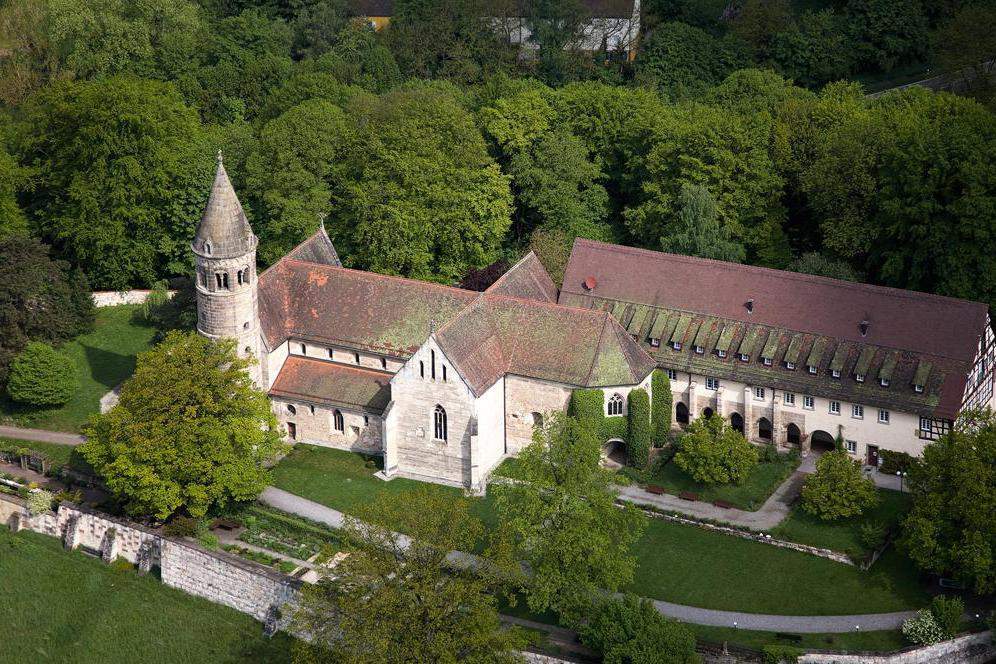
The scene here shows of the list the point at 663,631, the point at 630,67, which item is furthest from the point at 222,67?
the point at 663,631

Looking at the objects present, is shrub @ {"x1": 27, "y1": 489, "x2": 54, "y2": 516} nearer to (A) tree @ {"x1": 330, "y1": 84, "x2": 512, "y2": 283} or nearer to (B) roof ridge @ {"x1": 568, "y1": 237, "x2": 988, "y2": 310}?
(A) tree @ {"x1": 330, "y1": 84, "x2": 512, "y2": 283}

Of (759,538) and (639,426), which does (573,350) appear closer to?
(639,426)

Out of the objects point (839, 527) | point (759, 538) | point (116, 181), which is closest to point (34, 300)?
point (116, 181)

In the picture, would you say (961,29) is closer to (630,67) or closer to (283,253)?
(630,67)

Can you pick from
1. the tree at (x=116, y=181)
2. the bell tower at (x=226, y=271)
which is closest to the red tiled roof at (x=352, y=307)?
the bell tower at (x=226, y=271)

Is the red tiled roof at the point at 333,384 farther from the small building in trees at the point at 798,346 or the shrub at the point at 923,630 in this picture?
the shrub at the point at 923,630

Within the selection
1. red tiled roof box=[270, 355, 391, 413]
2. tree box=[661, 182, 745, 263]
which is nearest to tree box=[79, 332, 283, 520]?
red tiled roof box=[270, 355, 391, 413]
